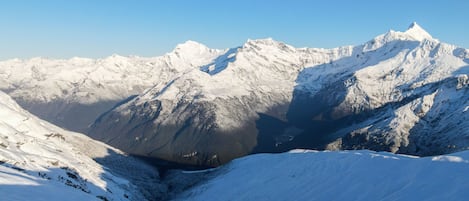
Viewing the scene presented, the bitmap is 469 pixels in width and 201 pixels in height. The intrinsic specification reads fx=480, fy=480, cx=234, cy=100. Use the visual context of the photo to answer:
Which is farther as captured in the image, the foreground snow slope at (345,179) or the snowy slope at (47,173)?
the foreground snow slope at (345,179)

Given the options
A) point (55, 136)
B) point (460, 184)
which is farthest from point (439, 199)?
point (55, 136)

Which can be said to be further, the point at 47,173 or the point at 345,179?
the point at 345,179

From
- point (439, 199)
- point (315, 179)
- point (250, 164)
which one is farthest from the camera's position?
point (250, 164)

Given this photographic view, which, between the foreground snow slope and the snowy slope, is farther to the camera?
the foreground snow slope

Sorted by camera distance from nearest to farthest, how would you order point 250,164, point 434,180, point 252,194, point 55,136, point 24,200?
point 24,200 → point 434,180 → point 252,194 → point 250,164 → point 55,136

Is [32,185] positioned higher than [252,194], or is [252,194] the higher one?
[32,185]

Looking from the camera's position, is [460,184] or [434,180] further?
[434,180]

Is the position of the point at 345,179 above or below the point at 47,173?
below

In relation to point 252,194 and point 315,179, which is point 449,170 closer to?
point 315,179
